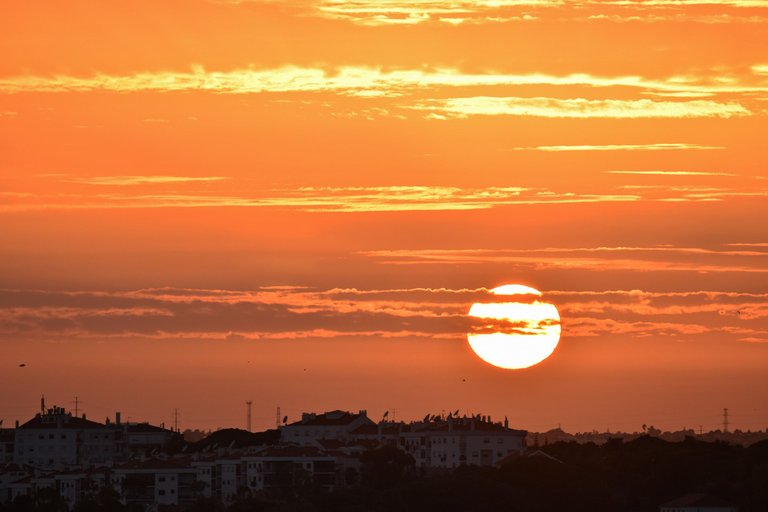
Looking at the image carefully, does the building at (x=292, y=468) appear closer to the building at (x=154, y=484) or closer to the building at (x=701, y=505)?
the building at (x=154, y=484)

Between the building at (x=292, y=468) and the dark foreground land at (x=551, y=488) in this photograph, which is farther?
the building at (x=292, y=468)

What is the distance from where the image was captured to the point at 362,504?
136 m

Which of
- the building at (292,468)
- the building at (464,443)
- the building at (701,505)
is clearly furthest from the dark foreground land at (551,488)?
the building at (464,443)

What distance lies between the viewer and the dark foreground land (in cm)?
13725

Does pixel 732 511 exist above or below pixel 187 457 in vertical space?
below

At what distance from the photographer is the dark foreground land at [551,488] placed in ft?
450

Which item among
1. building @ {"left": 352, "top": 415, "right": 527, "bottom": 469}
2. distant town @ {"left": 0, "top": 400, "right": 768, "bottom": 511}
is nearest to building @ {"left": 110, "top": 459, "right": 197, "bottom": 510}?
distant town @ {"left": 0, "top": 400, "right": 768, "bottom": 511}

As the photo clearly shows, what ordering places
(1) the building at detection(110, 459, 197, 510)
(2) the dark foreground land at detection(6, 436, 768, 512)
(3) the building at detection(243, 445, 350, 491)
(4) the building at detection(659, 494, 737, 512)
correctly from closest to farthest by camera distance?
1. (4) the building at detection(659, 494, 737, 512)
2. (2) the dark foreground land at detection(6, 436, 768, 512)
3. (3) the building at detection(243, 445, 350, 491)
4. (1) the building at detection(110, 459, 197, 510)

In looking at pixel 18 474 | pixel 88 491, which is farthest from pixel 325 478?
pixel 18 474

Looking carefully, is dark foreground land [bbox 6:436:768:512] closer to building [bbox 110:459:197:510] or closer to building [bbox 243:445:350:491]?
building [bbox 243:445:350:491]

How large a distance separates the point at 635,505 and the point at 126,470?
50466mm

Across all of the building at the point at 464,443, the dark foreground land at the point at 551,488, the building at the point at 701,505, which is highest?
the building at the point at 464,443

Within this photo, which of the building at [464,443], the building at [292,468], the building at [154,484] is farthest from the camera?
the building at [464,443]

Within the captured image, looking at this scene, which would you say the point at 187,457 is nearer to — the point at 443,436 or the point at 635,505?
the point at 443,436
